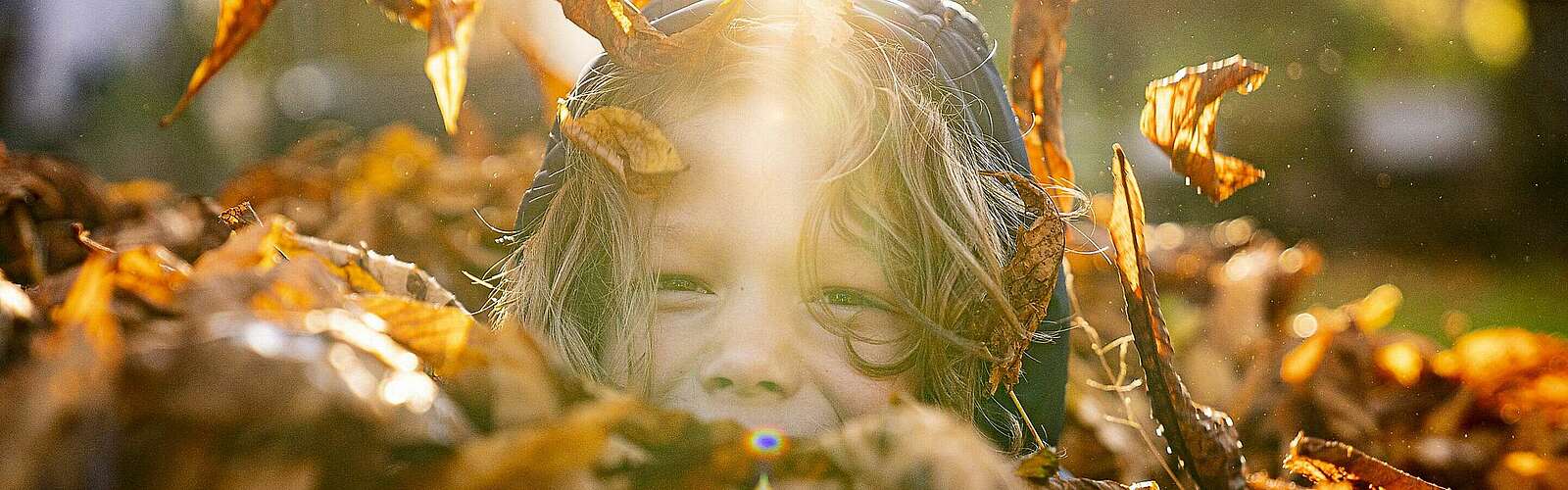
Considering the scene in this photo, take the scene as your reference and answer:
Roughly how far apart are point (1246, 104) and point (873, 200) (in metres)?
3.07

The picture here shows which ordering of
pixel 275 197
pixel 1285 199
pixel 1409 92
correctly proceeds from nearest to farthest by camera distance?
pixel 275 197 < pixel 1285 199 < pixel 1409 92

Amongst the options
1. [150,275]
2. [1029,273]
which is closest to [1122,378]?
[1029,273]

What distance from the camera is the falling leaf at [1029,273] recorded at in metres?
0.48

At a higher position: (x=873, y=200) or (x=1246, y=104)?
(x=1246, y=104)

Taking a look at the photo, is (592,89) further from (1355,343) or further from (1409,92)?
(1409,92)

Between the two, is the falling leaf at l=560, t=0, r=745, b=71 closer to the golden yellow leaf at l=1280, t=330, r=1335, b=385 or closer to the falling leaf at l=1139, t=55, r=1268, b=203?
the falling leaf at l=1139, t=55, r=1268, b=203

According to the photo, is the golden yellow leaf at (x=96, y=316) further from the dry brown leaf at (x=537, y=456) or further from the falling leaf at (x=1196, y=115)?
the falling leaf at (x=1196, y=115)

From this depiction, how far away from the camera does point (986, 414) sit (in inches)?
23.0

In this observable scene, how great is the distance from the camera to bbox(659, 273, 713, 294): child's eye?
0.52 m

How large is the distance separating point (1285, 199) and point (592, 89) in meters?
3.19

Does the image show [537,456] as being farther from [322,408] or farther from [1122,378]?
[1122,378]

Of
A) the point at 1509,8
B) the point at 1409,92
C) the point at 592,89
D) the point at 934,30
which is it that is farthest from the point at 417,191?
the point at 1409,92

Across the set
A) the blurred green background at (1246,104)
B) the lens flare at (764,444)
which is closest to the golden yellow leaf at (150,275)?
the lens flare at (764,444)

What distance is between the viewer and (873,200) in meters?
0.53
